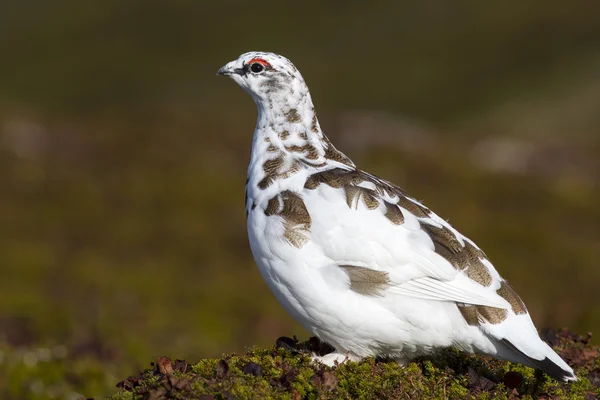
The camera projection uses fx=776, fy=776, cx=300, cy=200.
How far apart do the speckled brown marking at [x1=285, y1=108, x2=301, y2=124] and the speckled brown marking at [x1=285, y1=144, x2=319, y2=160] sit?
23 centimetres

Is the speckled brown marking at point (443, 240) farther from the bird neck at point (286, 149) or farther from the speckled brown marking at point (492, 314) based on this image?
the bird neck at point (286, 149)

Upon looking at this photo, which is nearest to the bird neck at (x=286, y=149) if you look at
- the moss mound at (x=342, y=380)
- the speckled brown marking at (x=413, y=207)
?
the speckled brown marking at (x=413, y=207)

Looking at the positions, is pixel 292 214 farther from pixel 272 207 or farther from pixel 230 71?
pixel 230 71

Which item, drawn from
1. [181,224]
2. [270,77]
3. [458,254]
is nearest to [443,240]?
[458,254]

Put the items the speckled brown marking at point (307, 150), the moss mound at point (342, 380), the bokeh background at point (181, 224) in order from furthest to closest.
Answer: the bokeh background at point (181, 224) < the speckled brown marking at point (307, 150) < the moss mound at point (342, 380)

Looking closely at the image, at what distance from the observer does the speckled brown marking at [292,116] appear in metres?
5.45

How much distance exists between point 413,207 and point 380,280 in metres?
0.62

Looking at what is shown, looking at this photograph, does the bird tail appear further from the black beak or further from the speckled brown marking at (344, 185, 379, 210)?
the black beak

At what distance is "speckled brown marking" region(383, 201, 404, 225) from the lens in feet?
15.6

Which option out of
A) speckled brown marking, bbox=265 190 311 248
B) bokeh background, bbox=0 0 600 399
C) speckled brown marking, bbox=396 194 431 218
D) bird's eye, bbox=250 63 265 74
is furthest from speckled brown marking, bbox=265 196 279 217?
bokeh background, bbox=0 0 600 399

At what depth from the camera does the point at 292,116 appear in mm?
5457

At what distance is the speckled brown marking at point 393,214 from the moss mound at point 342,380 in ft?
2.98

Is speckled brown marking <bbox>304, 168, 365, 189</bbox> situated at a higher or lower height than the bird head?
lower

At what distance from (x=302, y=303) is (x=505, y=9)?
86.4 meters
